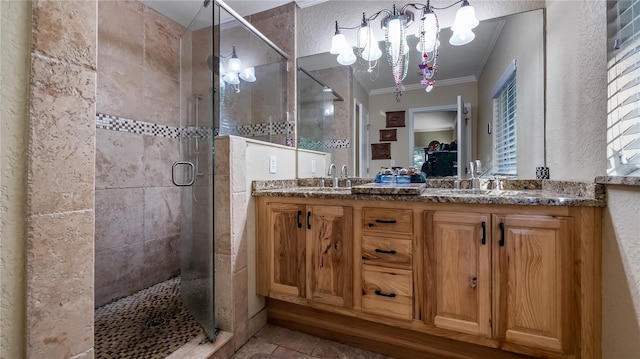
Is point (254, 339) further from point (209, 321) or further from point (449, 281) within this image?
point (449, 281)

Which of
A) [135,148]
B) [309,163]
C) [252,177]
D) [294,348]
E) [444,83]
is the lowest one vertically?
[294,348]

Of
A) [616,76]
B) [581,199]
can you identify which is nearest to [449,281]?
[581,199]

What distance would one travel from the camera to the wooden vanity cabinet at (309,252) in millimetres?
1559

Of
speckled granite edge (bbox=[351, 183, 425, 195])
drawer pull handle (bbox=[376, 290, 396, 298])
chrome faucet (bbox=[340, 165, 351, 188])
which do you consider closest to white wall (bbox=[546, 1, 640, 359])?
speckled granite edge (bbox=[351, 183, 425, 195])

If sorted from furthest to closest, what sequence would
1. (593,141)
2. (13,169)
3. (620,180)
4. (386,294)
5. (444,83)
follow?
(444,83) → (386,294) → (593,141) → (620,180) → (13,169)

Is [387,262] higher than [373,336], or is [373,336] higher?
[387,262]

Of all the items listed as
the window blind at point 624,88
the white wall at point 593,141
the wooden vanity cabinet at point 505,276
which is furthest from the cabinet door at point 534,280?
the window blind at point 624,88

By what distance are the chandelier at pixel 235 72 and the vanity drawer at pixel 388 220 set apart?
4.55ft

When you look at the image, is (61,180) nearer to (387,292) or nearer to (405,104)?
(387,292)

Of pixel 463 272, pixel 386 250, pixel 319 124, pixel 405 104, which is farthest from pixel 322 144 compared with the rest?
pixel 463 272

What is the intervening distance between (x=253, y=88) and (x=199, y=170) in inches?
34.9

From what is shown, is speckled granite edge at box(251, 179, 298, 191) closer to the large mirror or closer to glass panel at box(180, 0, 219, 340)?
the large mirror

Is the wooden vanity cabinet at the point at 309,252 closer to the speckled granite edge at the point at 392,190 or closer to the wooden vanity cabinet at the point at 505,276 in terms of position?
the speckled granite edge at the point at 392,190

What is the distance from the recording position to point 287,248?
67.4 inches
